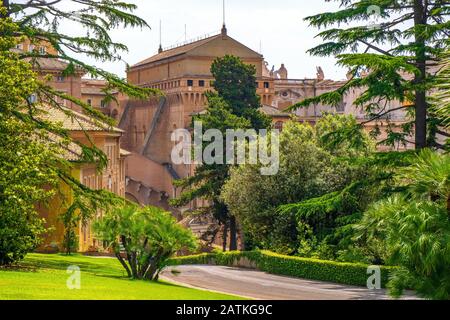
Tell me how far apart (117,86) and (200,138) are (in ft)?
103

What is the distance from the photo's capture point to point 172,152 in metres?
115

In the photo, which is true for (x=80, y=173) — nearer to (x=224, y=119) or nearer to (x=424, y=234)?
(x=224, y=119)

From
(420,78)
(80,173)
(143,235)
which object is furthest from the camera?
(80,173)

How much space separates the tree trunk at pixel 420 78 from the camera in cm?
2998

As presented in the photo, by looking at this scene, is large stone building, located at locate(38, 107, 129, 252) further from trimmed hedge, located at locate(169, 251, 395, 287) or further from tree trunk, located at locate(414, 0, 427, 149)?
tree trunk, located at locate(414, 0, 427, 149)

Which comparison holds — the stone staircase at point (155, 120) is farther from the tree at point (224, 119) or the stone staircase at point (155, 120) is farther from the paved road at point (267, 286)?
the paved road at point (267, 286)

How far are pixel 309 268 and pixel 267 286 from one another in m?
5.02

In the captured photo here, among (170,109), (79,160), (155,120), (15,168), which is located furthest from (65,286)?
(155,120)

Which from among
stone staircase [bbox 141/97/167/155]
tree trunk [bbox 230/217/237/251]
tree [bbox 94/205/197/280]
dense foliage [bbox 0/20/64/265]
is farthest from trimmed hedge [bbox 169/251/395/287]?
stone staircase [bbox 141/97/167/155]

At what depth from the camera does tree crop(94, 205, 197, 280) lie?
28359 millimetres

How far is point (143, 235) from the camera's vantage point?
2862 cm

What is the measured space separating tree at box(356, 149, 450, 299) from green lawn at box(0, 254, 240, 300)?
19.7 ft

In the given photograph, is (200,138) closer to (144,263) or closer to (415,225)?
(144,263)

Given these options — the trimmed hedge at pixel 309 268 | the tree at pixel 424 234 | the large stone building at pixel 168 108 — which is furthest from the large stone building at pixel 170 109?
the tree at pixel 424 234
